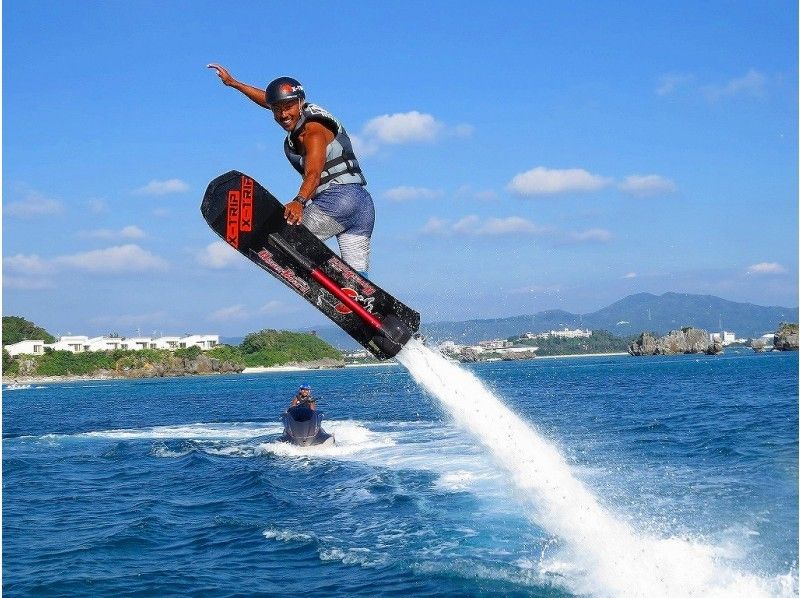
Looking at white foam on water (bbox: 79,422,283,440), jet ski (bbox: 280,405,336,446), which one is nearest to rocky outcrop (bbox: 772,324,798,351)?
white foam on water (bbox: 79,422,283,440)

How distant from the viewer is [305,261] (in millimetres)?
9023

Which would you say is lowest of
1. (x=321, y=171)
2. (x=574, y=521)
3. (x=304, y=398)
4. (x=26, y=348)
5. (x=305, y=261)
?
(x=574, y=521)

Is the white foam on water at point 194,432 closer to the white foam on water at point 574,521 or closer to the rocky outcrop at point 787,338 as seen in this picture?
the white foam on water at point 574,521

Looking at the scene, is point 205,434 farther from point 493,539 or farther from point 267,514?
point 493,539

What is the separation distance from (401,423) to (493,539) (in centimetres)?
2408

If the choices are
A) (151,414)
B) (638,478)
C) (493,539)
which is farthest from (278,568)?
(151,414)

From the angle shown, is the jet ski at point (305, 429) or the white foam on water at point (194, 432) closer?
the jet ski at point (305, 429)

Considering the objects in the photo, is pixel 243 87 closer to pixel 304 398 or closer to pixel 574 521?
pixel 574 521

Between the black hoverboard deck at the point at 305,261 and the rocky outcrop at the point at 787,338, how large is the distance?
18938 centimetres

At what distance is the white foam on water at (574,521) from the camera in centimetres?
913

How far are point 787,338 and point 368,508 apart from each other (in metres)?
189

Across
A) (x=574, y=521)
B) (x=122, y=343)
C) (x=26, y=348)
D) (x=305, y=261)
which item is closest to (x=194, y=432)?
(x=574, y=521)

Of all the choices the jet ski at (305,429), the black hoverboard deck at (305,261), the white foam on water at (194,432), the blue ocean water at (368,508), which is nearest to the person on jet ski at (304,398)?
the jet ski at (305,429)

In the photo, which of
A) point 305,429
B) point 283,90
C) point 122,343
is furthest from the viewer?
point 122,343
